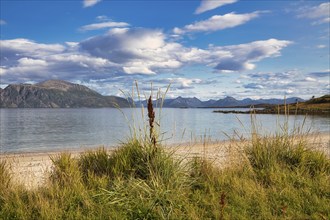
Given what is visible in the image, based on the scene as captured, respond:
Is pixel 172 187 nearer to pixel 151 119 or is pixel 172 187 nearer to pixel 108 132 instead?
pixel 151 119

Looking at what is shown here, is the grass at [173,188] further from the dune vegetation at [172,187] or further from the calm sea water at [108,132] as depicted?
the calm sea water at [108,132]

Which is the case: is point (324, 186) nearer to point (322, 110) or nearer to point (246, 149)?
point (246, 149)

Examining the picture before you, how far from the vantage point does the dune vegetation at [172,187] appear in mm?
5535

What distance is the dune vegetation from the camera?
5.54 meters

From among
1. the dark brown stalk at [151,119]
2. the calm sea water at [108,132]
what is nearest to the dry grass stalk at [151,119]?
the dark brown stalk at [151,119]

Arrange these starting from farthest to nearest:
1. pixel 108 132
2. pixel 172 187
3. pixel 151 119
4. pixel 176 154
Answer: pixel 108 132
pixel 176 154
pixel 151 119
pixel 172 187

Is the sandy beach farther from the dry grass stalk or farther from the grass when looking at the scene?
the dry grass stalk

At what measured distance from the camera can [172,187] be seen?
253 inches

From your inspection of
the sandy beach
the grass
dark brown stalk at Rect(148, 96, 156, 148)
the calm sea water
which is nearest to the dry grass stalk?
dark brown stalk at Rect(148, 96, 156, 148)

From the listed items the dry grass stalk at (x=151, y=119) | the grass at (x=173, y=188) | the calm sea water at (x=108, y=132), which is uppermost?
the dry grass stalk at (x=151, y=119)

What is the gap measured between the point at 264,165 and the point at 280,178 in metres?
0.91

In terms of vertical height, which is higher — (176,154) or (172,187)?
(176,154)

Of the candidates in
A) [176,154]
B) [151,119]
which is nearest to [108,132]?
[176,154]

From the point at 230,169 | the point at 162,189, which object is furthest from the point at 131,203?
the point at 230,169
